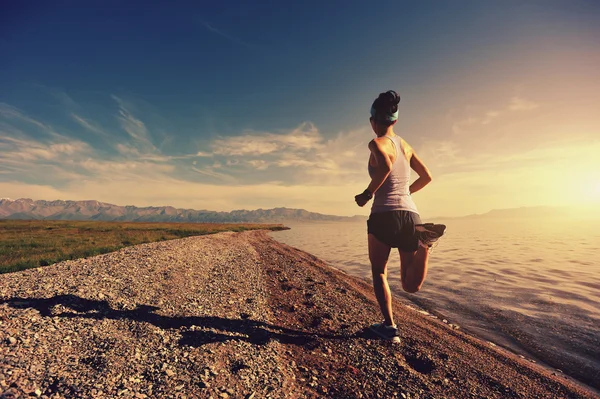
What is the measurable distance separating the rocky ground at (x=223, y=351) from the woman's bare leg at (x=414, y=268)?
5.32 ft

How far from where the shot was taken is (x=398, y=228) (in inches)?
187

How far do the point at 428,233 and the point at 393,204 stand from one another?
80 cm

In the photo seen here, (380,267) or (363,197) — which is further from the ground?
(363,197)

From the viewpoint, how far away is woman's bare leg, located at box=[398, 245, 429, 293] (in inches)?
192

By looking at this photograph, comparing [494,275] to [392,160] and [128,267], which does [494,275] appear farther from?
[128,267]

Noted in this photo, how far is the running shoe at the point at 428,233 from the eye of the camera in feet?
15.2

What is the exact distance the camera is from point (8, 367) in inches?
159

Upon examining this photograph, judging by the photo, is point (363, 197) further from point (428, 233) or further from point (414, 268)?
point (414, 268)

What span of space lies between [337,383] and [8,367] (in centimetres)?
533

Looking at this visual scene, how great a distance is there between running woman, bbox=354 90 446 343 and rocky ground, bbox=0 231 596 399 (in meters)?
1.90

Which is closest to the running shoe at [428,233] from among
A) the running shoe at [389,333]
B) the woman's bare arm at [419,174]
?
the woman's bare arm at [419,174]

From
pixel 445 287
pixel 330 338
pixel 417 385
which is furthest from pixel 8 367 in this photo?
pixel 445 287

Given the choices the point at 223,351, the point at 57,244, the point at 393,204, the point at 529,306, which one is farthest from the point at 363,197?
the point at 57,244

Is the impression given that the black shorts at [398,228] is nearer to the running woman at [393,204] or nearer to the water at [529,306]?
the running woman at [393,204]
